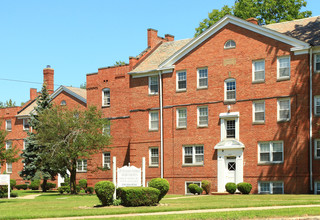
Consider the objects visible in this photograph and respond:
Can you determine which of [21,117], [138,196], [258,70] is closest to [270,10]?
[258,70]

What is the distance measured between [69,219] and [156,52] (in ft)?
99.8

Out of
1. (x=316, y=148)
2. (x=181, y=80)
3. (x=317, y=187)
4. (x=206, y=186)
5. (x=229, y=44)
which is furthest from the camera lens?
(x=181, y=80)

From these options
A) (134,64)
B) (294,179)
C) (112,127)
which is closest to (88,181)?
(112,127)

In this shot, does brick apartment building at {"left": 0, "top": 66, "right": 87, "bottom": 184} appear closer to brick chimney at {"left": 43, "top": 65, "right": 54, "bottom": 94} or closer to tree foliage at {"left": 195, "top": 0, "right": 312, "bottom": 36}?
brick chimney at {"left": 43, "top": 65, "right": 54, "bottom": 94}

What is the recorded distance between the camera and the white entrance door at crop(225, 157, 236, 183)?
40.2 metres

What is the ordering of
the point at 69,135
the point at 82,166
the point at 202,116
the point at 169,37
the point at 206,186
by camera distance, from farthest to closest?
the point at 82,166 < the point at 169,37 < the point at 202,116 < the point at 69,135 < the point at 206,186

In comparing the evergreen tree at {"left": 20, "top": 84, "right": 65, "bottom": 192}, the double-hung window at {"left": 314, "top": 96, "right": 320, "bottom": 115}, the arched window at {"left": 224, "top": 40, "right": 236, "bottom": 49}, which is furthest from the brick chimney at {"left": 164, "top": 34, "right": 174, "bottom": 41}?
the double-hung window at {"left": 314, "top": 96, "right": 320, "bottom": 115}

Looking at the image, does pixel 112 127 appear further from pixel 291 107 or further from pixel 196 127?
pixel 291 107

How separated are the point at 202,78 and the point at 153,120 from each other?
224 inches

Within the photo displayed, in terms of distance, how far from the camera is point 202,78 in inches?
1665

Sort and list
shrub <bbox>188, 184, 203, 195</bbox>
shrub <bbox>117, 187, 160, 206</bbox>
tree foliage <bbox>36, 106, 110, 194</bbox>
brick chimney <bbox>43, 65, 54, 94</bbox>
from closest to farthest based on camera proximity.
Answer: shrub <bbox>117, 187, 160, 206</bbox> → shrub <bbox>188, 184, 203, 195</bbox> → tree foliage <bbox>36, 106, 110, 194</bbox> → brick chimney <bbox>43, 65, 54, 94</bbox>

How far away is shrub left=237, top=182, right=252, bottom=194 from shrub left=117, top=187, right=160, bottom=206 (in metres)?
13.2

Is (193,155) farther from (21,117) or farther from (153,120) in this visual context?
(21,117)

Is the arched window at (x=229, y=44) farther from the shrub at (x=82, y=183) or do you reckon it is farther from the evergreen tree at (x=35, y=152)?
the evergreen tree at (x=35, y=152)
